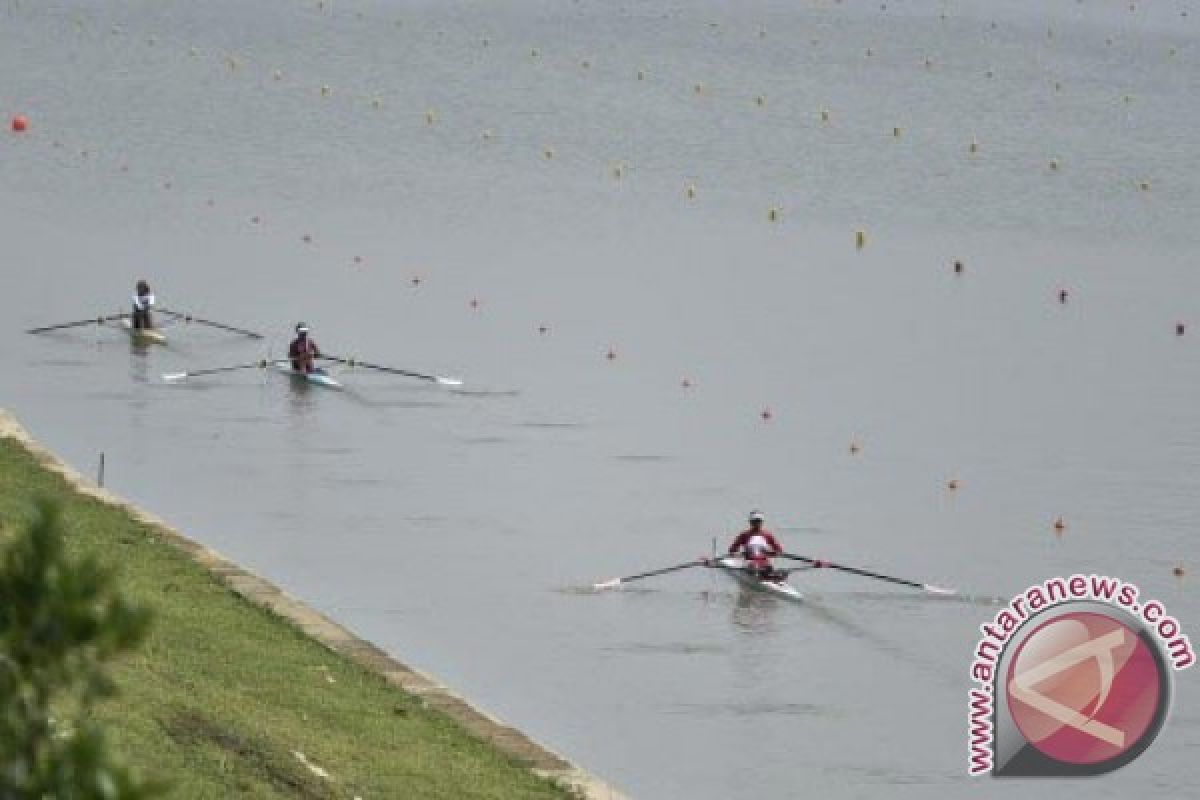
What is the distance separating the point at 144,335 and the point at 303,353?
577cm

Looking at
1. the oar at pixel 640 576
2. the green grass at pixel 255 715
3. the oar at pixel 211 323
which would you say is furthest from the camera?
the oar at pixel 211 323

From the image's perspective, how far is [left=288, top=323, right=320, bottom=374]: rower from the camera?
53.7 metres

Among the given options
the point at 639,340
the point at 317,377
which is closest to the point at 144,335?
the point at 317,377

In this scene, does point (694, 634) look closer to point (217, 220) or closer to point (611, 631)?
point (611, 631)

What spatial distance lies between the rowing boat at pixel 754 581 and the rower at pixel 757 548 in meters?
0.08

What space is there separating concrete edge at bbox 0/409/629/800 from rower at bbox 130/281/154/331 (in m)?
20.5

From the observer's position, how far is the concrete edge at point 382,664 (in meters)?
25.9

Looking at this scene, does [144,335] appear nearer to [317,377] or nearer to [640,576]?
[317,377]

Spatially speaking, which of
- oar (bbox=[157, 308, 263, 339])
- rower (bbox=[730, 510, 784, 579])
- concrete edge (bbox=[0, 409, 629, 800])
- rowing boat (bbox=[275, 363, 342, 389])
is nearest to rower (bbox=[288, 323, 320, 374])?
rowing boat (bbox=[275, 363, 342, 389])

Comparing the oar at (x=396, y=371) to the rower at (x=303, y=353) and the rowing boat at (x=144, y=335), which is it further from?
the rowing boat at (x=144, y=335)

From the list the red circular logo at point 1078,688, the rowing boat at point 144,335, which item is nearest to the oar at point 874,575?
the red circular logo at point 1078,688

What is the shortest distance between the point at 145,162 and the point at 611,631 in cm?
4779

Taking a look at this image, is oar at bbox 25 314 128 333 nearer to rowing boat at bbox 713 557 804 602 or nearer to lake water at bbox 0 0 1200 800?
lake water at bbox 0 0 1200 800

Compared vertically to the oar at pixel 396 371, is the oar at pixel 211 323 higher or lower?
higher
